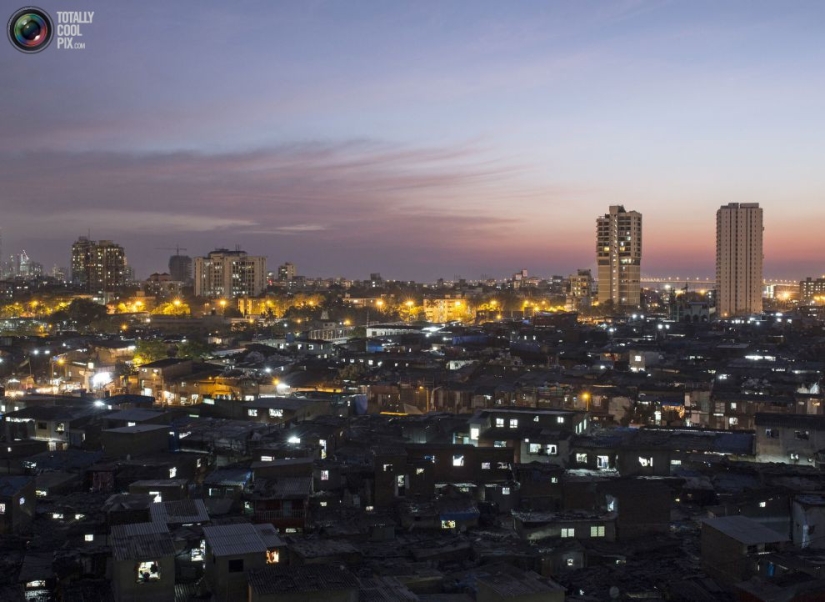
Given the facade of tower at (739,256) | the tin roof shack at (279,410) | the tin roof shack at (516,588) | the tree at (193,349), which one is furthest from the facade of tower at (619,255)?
the tin roof shack at (516,588)

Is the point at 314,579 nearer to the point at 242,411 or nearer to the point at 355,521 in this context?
the point at 355,521

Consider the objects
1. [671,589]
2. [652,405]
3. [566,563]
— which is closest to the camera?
[671,589]

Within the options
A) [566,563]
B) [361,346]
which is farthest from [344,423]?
[361,346]

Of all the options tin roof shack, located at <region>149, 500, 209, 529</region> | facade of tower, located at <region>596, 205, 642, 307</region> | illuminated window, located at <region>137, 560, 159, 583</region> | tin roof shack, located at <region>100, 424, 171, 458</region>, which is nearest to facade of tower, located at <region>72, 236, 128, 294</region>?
facade of tower, located at <region>596, 205, 642, 307</region>

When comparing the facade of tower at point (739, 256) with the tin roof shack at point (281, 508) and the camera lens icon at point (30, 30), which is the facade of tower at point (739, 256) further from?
the camera lens icon at point (30, 30)

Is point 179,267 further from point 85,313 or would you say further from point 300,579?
point 300,579

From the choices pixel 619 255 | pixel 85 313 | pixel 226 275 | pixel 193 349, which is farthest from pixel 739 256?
pixel 85 313

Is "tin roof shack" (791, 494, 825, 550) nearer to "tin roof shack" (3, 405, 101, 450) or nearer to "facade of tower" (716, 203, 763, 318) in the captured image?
"tin roof shack" (3, 405, 101, 450)
